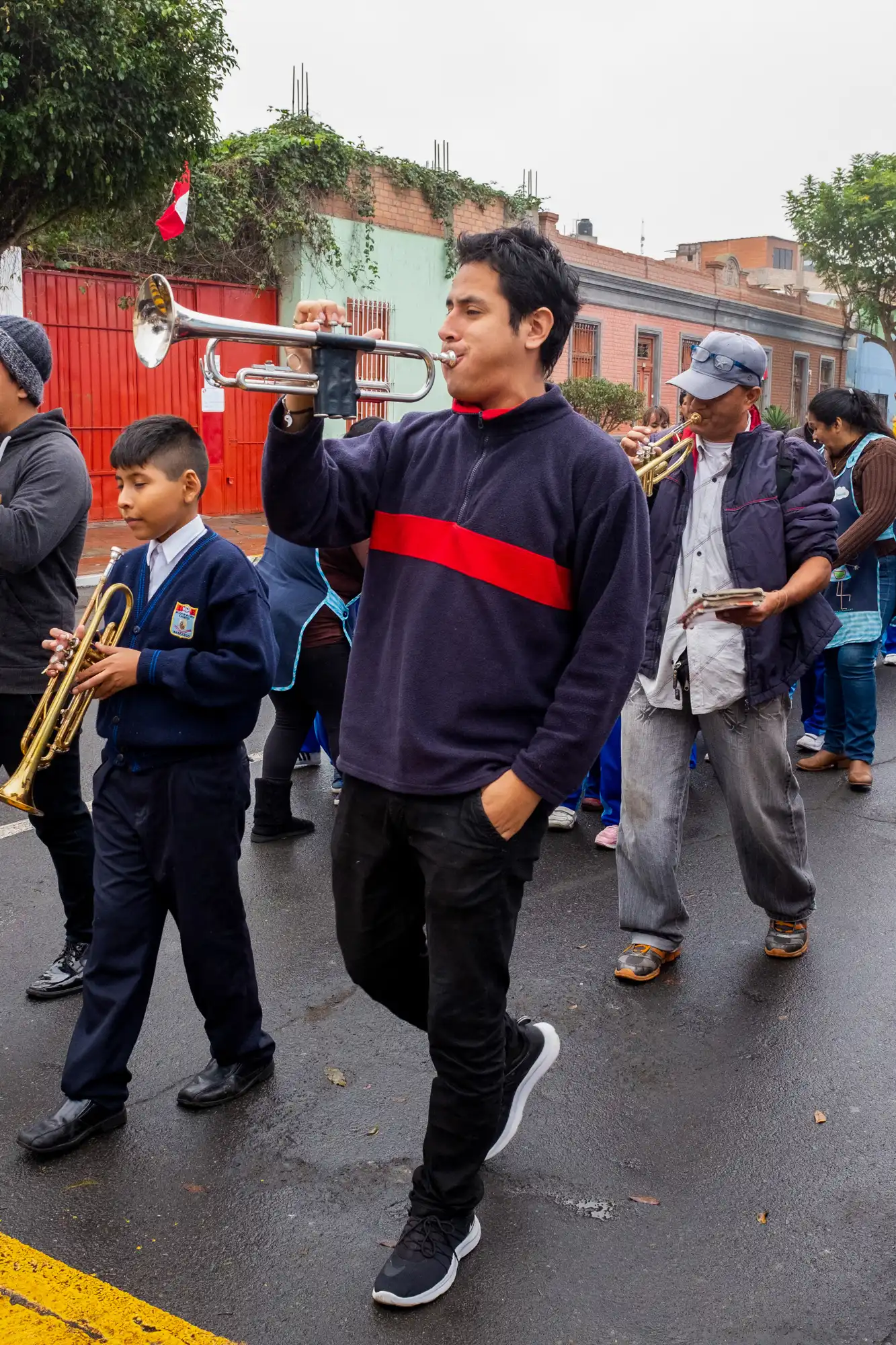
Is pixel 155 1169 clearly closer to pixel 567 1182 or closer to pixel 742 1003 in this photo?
pixel 567 1182

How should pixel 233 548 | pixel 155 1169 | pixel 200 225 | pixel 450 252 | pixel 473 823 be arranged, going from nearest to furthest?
1. pixel 473 823
2. pixel 155 1169
3. pixel 233 548
4. pixel 200 225
5. pixel 450 252

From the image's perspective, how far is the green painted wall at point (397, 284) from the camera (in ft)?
61.8

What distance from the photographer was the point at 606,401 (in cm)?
2403

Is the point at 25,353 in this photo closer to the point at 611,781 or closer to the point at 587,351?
the point at 611,781

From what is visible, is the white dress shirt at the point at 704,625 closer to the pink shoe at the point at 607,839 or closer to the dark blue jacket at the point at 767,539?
the dark blue jacket at the point at 767,539

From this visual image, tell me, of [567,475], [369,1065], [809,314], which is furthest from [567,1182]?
[809,314]

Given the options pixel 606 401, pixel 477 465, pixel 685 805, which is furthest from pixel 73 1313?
pixel 606 401

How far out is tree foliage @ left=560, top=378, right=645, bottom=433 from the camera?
23906 mm

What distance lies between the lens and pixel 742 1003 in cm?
408

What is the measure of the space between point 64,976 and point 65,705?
1.09 meters

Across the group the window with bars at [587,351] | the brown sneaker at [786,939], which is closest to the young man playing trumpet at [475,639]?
the brown sneaker at [786,939]

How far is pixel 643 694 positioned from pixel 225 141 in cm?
1649

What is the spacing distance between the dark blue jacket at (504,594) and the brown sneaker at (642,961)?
1.84 m

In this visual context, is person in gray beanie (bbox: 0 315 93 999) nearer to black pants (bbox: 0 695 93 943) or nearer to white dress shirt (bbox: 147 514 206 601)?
black pants (bbox: 0 695 93 943)
